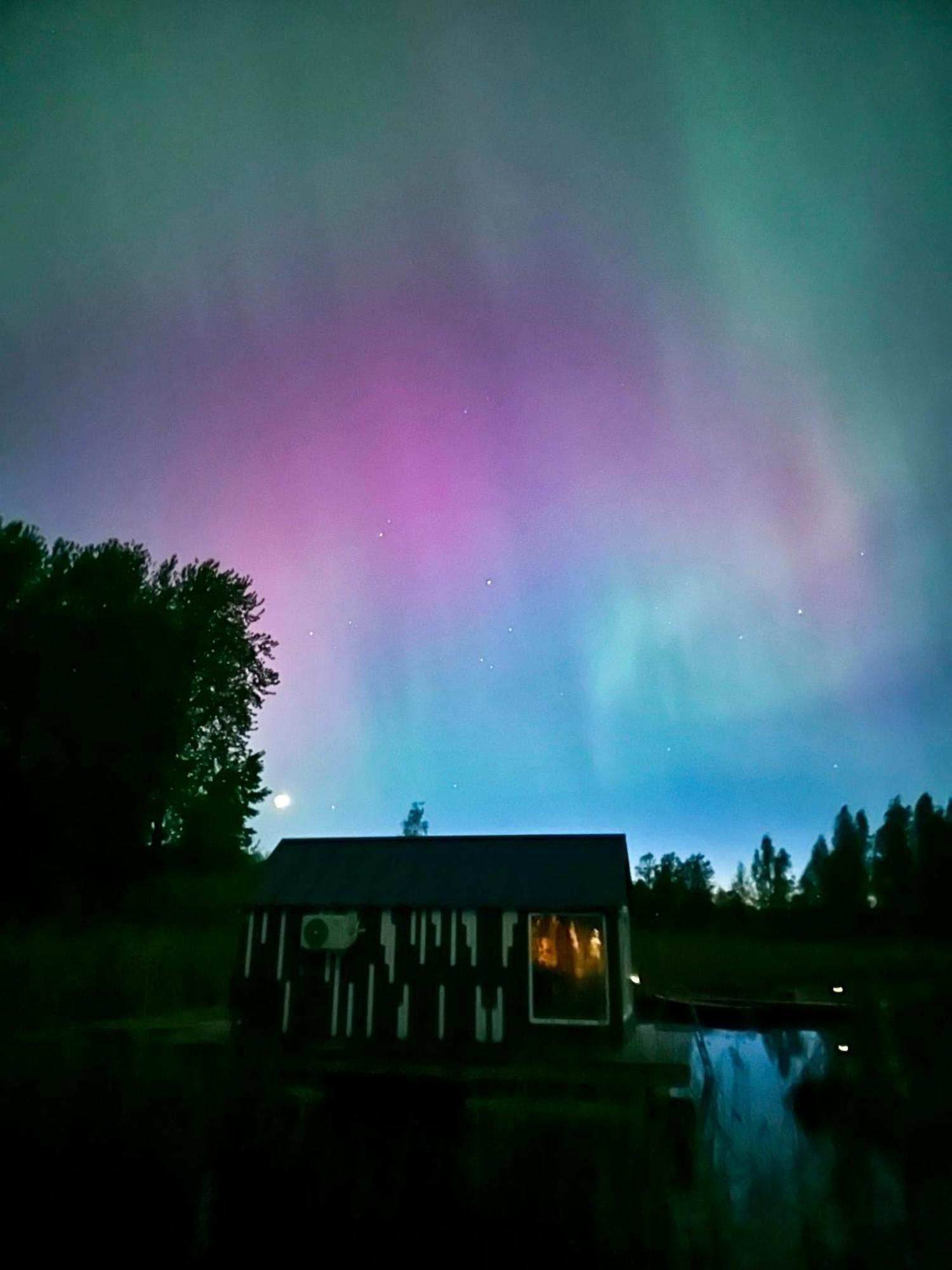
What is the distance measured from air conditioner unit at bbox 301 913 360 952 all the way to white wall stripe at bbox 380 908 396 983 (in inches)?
14.5

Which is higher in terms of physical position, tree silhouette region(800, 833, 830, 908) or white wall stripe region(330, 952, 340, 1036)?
tree silhouette region(800, 833, 830, 908)

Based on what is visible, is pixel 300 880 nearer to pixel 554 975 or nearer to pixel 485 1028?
pixel 485 1028

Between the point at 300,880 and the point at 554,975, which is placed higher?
the point at 300,880

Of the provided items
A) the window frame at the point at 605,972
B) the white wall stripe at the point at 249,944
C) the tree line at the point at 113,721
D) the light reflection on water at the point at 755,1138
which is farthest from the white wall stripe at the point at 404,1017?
the tree line at the point at 113,721

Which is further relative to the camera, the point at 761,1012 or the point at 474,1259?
the point at 761,1012

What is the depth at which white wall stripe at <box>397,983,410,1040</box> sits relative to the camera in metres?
11.9

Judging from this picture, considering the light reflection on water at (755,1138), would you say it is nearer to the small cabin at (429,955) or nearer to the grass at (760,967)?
the small cabin at (429,955)

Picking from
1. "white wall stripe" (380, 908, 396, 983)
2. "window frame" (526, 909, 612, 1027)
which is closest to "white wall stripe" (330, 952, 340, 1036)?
"white wall stripe" (380, 908, 396, 983)

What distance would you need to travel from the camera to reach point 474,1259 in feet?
22.0

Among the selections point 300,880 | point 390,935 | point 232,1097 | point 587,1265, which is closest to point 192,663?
point 300,880

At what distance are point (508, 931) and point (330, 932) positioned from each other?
268 centimetres

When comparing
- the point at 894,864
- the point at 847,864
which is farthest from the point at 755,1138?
the point at 847,864

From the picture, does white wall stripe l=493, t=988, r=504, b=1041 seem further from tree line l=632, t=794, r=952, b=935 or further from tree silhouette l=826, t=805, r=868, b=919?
tree silhouette l=826, t=805, r=868, b=919

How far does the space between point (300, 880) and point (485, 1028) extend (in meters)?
3.95
